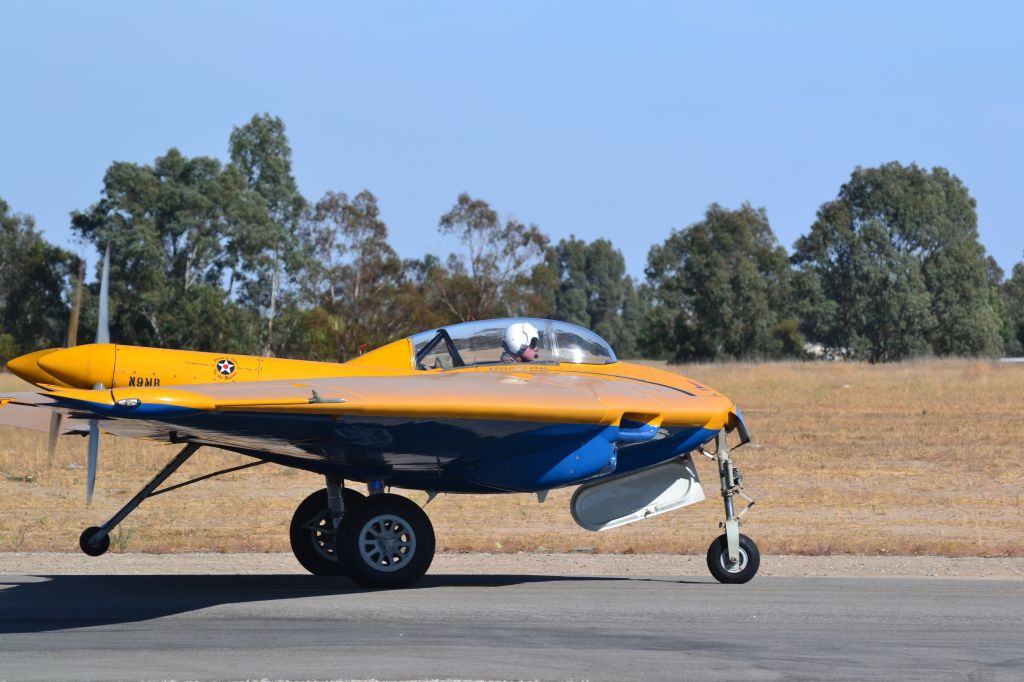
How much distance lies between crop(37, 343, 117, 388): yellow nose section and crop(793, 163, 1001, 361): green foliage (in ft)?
262

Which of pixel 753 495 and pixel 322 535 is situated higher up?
pixel 753 495

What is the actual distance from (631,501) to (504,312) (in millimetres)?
58822

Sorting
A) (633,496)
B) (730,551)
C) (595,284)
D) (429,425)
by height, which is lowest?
(730,551)

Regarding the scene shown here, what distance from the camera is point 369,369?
12625 mm

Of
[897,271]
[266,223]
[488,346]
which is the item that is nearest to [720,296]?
[897,271]

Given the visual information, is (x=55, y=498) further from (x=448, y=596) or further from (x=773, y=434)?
(x=773, y=434)

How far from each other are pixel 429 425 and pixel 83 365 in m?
3.60

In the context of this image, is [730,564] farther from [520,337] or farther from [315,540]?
[315,540]

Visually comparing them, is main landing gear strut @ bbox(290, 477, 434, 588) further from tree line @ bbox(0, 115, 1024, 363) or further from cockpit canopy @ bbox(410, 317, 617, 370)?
tree line @ bbox(0, 115, 1024, 363)

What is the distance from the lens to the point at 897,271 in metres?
88.2

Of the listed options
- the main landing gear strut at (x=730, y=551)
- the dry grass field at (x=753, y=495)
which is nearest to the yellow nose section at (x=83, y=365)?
the dry grass field at (x=753, y=495)

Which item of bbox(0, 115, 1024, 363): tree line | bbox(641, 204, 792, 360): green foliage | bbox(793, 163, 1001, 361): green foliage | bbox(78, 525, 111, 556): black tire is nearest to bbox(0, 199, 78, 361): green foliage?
bbox(0, 115, 1024, 363): tree line

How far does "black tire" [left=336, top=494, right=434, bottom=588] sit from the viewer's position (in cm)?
1151

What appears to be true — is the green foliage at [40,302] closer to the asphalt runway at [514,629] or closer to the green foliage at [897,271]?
the green foliage at [897,271]
